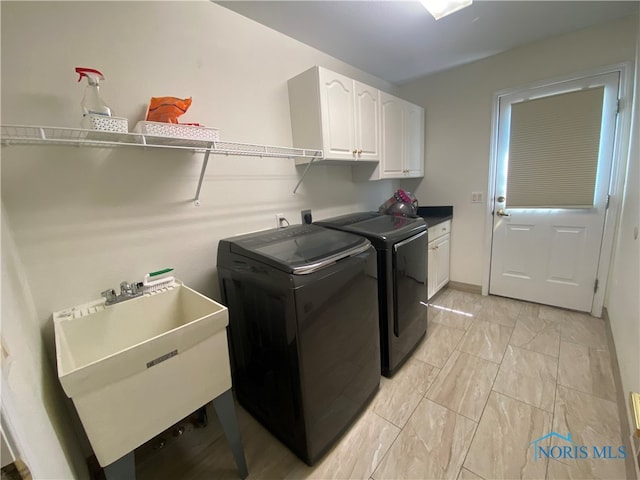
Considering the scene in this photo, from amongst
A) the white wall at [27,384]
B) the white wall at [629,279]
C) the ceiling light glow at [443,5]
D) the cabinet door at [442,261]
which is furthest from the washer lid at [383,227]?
the white wall at [27,384]

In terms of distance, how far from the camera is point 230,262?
1.39m

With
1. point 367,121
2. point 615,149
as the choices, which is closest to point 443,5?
point 367,121

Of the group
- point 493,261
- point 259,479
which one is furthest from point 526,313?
point 259,479

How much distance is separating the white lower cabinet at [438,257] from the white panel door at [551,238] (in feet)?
1.45

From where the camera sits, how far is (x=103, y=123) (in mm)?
943

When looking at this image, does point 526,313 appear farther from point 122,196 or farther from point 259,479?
point 122,196

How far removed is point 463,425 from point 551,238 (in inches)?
78.4

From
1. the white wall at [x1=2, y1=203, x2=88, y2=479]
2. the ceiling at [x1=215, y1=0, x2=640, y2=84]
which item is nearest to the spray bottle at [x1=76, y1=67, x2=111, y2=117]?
the white wall at [x1=2, y1=203, x2=88, y2=479]

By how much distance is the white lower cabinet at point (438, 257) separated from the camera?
250 cm

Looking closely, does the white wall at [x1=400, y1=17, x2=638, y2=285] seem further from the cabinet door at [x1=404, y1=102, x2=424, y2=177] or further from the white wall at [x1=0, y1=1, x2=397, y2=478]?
the white wall at [x1=0, y1=1, x2=397, y2=478]

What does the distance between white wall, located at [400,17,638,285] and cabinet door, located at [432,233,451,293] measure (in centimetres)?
12

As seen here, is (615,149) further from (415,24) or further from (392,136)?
(415,24)

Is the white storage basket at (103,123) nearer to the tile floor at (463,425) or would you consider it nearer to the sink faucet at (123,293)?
the sink faucet at (123,293)

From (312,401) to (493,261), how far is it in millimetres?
2491
